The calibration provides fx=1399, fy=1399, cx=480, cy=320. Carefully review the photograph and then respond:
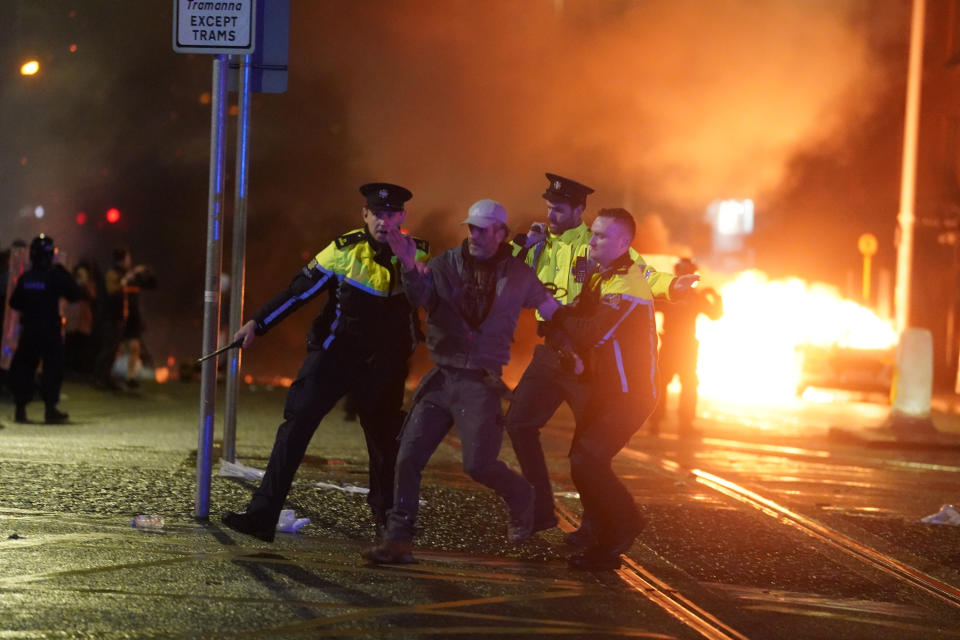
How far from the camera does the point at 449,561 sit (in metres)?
5.68

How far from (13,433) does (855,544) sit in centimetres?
607

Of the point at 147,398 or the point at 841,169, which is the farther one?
the point at 841,169

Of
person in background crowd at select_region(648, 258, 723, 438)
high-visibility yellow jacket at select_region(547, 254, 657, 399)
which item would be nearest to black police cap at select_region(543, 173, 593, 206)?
high-visibility yellow jacket at select_region(547, 254, 657, 399)

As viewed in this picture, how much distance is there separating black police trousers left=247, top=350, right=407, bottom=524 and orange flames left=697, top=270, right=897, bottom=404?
595 inches

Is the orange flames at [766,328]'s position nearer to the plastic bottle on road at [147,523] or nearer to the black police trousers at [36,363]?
the black police trousers at [36,363]

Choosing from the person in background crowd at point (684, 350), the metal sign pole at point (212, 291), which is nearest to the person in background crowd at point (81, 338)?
the person in background crowd at point (684, 350)

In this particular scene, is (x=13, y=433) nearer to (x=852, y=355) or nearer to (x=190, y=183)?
(x=852, y=355)

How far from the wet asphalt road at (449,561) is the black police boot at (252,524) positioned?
0.23 feet

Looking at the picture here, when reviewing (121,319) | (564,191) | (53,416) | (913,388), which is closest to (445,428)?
(564,191)

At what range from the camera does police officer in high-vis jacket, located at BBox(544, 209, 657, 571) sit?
5855 millimetres

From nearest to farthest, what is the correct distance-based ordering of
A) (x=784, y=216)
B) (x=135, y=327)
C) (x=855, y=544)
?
(x=855, y=544)
(x=135, y=327)
(x=784, y=216)

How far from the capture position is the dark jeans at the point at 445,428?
5586 mm

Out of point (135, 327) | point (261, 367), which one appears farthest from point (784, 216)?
point (135, 327)

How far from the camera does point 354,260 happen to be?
18.7 ft
